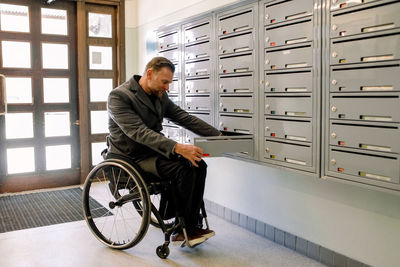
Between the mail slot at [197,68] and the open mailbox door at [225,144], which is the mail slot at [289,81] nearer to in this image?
the open mailbox door at [225,144]

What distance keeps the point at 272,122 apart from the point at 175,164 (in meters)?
0.72

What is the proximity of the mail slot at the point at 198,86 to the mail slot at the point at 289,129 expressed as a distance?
79cm

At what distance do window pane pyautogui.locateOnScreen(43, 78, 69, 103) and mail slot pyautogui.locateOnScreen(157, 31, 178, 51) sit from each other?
5.03 ft

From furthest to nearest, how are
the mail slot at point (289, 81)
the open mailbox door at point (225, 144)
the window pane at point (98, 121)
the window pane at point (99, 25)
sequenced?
the window pane at point (98, 121)
the window pane at point (99, 25)
the open mailbox door at point (225, 144)
the mail slot at point (289, 81)

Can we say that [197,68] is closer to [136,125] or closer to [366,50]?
[136,125]

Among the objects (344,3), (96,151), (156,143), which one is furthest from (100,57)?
(344,3)

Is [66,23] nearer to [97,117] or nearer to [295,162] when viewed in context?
[97,117]

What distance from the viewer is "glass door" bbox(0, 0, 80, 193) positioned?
4668 mm

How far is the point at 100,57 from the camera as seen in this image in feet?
17.1

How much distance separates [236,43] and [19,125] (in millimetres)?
2987

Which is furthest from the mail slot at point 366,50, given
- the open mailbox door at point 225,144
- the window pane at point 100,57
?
the window pane at point 100,57

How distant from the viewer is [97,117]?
523cm

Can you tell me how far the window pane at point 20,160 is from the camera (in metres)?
4.74

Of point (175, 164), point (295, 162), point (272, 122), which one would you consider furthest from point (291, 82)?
point (175, 164)
